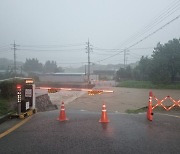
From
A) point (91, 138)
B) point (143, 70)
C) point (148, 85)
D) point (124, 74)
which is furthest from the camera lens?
point (124, 74)

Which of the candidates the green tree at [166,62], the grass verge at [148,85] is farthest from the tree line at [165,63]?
the grass verge at [148,85]

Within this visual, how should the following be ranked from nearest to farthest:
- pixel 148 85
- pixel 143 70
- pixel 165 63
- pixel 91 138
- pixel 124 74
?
1. pixel 91 138
2. pixel 165 63
3. pixel 148 85
4. pixel 143 70
5. pixel 124 74

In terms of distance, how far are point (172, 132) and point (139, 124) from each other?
5.01ft

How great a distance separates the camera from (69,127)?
924 centimetres

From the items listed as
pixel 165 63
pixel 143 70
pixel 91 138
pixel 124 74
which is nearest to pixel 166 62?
pixel 165 63

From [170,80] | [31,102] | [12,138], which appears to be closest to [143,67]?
[170,80]

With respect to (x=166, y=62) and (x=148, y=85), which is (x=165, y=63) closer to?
(x=166, y=62)

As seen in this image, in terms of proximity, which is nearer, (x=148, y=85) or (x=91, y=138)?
(x=91, y=138)

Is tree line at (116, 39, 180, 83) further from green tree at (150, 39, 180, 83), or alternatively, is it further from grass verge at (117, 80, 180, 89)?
grass verge at (117, 80, 180, 89)

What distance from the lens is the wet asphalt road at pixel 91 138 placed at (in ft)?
21.5

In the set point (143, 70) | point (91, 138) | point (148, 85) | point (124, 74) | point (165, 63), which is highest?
point (165, 63)

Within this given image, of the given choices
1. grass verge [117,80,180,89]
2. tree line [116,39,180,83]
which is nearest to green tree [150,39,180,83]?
tree line [116,39,180,83]

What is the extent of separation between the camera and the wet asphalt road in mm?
6566

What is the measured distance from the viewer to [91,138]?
7.63 m
